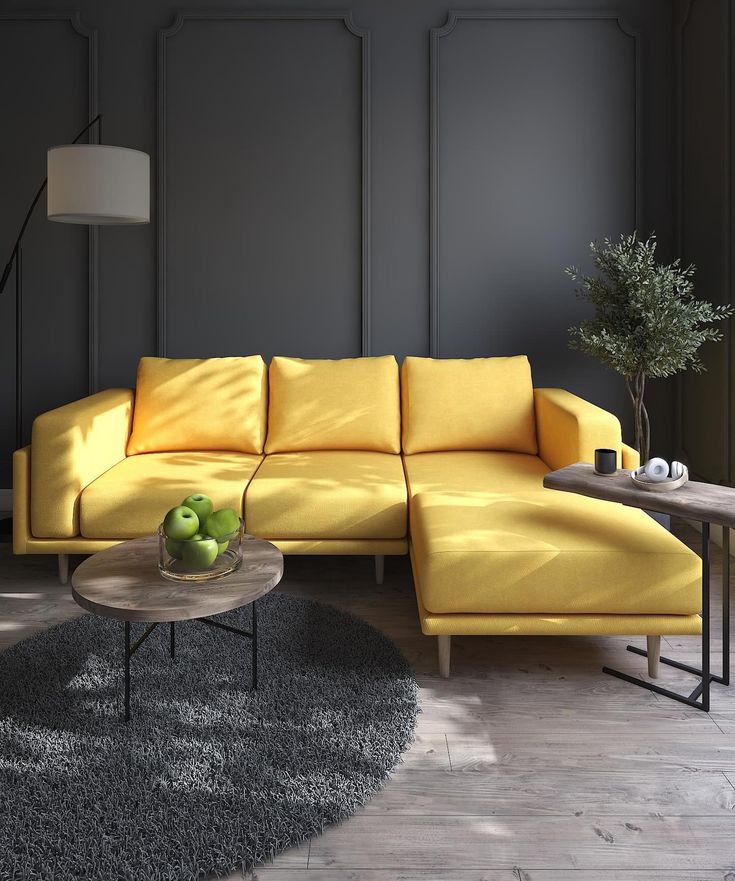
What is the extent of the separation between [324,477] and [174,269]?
1.74 metres

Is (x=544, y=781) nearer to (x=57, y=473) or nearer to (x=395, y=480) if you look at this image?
(x=395, y=480)

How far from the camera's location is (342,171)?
3902 mm

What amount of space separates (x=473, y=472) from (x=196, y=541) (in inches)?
55.4

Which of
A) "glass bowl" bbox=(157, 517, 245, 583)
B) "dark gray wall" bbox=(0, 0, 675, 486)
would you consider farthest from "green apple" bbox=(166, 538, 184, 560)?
"dark gray wall" bbox=(0, 0, 675, 486)

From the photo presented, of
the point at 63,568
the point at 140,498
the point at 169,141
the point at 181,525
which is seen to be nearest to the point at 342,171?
the point at 169,141

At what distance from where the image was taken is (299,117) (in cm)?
387

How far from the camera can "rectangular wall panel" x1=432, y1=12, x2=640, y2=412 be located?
3859 millimetres

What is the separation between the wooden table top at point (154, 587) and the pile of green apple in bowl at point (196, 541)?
0.10ft

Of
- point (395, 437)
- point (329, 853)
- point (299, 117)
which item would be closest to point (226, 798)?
point (329, 853)

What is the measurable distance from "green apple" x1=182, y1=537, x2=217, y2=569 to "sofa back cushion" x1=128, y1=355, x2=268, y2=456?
5.02 ft

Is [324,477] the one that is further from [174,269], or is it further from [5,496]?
[5,496]

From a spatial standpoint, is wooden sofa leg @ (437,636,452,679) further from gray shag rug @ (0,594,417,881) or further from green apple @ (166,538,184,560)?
green apple @ (166,538,184,560)

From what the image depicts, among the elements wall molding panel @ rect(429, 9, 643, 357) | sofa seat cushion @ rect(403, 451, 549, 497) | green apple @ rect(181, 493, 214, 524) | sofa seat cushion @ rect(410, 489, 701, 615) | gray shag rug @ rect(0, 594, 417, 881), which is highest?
wall molding panel @ rect(429, 9, 643, 357)

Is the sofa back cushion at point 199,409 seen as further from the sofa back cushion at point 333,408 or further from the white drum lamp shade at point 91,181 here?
the white drum lamp shade at point 91,181
